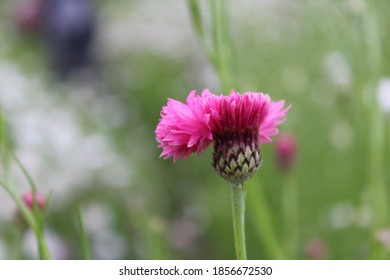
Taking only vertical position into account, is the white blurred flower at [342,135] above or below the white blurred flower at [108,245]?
above

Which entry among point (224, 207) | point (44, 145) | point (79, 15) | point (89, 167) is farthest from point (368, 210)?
point (79, 15)

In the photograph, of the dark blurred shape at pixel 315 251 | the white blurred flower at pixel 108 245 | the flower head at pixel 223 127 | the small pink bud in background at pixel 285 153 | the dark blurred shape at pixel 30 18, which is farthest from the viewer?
the dark blurred shape at pixel 30 18

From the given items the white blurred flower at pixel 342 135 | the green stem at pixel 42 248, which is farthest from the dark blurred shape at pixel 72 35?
the green stem at pixel 42 248

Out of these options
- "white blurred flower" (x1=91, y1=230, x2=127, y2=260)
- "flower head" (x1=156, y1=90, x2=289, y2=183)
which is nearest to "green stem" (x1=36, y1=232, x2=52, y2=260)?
"flower head" (x1=156, y1=90, x2=289, y2=183)

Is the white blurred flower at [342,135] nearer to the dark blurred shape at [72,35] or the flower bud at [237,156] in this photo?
the flower bud at [237,156]

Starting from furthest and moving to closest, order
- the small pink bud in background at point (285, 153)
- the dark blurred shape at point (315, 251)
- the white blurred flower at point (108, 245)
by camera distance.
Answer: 1. the white blurred flower at point (108, 245)
2. the small pink bud in background at point (285, 153)
3. the dark blurred shape at point (315, 251)

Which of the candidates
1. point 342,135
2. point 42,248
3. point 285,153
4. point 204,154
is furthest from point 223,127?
point 204,154
